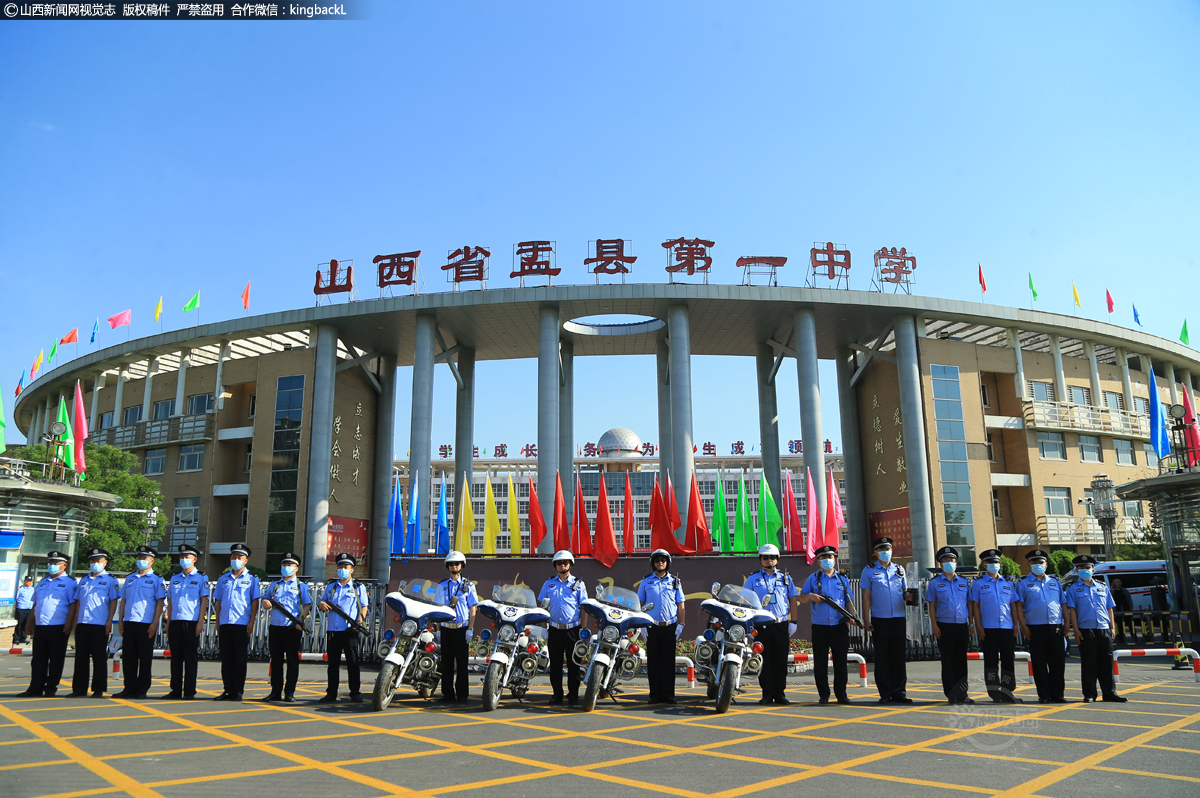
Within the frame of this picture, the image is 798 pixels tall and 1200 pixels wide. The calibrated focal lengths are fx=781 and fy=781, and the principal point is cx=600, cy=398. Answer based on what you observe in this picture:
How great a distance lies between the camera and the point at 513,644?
26.1ft

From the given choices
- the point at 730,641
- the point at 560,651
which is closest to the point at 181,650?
the point at 560,651

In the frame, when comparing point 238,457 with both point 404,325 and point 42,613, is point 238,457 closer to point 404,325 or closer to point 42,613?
point 404,325

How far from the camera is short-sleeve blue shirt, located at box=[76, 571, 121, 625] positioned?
892 cm

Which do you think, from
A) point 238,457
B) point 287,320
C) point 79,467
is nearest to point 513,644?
point 79,467

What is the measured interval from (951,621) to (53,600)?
10.1 meters

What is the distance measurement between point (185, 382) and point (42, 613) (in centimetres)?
2745

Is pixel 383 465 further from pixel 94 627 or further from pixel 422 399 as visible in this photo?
pixel 94 627

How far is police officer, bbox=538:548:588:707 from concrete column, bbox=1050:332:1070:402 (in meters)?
28.8

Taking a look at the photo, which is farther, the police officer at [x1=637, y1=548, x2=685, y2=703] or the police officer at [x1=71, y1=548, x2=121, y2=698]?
the police officer at [x1=71, y1=548, x2=121, y2=698]

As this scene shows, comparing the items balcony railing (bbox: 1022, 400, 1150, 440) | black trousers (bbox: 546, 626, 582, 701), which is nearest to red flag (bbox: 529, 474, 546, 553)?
black trousers (bbox: 546, 626, 582, 701)

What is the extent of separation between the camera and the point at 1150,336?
107 ft

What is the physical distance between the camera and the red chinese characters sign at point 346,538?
30.0 metres

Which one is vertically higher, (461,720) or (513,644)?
(513,644)

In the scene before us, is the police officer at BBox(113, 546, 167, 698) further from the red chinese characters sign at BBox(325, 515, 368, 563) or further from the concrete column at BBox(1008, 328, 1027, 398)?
the concrete column at BBox(1008, 328, 1027, 398)
